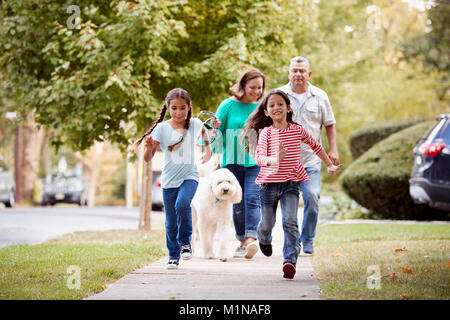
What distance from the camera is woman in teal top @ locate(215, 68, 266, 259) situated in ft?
24.3

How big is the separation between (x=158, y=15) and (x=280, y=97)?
4557mm

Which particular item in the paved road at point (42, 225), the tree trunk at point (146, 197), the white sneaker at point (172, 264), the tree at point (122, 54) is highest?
the tree at point (122, 54)

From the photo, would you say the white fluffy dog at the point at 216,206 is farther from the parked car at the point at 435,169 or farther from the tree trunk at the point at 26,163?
the tree trunk at the point at 26,163

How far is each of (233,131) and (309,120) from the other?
2.84ft

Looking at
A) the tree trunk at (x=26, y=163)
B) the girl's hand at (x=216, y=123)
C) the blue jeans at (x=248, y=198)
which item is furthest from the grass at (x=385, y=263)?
the tree trunk at (x=26, y=163)

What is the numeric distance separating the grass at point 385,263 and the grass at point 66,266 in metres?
1.89

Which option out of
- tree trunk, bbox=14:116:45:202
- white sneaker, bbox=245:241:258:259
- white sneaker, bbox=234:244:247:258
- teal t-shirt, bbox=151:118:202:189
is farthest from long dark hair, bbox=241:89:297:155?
tree trunk, bbox=14:116:45:202

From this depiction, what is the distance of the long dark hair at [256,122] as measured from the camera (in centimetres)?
642

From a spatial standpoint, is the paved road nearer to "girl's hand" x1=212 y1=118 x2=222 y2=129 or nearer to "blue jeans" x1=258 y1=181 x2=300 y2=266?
"girl's hand" x1=212 y1=118 x2=222 y2=129

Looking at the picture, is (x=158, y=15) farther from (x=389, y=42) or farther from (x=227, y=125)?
(x=389, y=42)

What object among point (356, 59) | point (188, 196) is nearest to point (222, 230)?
point (188, 196)

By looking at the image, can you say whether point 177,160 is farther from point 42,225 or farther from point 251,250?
point 42,225

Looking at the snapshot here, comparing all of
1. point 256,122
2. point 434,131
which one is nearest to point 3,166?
point 434,131
